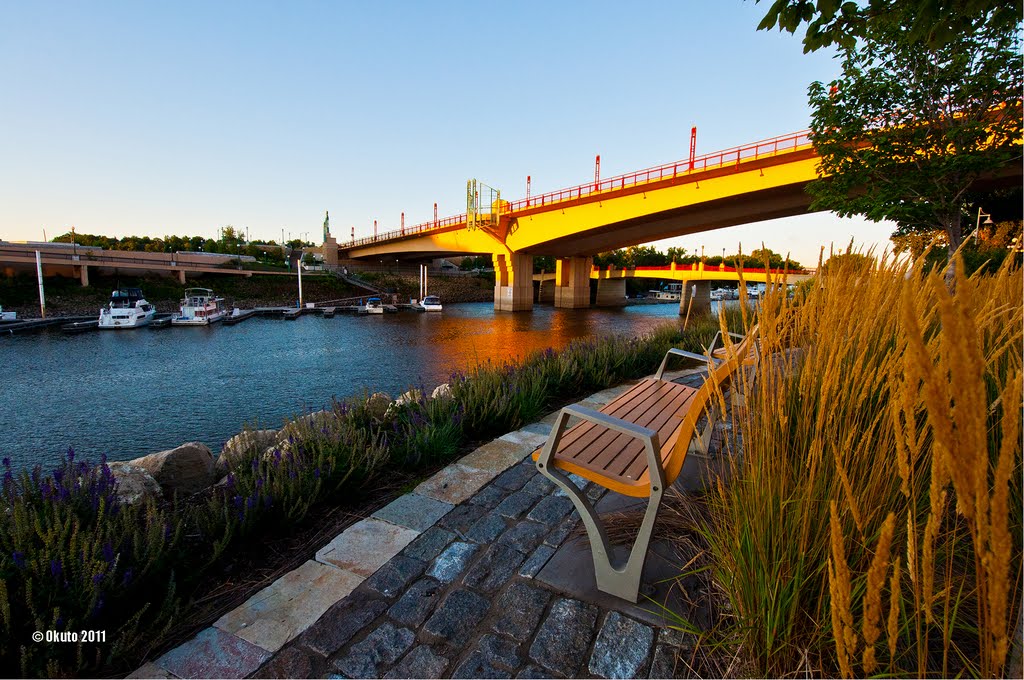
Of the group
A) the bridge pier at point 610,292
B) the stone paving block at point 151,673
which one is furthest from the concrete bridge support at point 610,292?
the stone paving block at point 151,673

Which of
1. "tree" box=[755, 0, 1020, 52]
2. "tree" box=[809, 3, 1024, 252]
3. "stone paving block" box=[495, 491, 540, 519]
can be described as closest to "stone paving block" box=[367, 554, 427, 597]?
"stone paving block" box=[495, 491, 540, 519]

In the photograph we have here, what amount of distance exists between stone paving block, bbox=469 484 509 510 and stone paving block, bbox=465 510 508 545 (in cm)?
12

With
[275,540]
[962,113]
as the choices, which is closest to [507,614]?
[275,540]

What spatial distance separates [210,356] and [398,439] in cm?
1565

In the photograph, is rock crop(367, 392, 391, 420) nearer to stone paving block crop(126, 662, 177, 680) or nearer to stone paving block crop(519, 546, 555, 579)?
stone paving block crop(519, 546, 555, 579)

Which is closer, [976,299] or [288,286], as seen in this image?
[976,299]

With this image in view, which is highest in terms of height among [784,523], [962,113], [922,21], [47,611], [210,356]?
[962,113]

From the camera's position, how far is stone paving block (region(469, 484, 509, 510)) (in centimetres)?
294

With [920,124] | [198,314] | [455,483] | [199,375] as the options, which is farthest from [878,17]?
[198,314]

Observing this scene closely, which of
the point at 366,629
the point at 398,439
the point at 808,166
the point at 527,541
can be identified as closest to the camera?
the point at 366,629

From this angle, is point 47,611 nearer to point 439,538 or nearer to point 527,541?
point 439,538

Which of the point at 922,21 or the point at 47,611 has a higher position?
the point at 922,21

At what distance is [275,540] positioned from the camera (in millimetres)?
2627

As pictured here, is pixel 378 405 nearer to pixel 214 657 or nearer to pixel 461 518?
pixel 461 518
